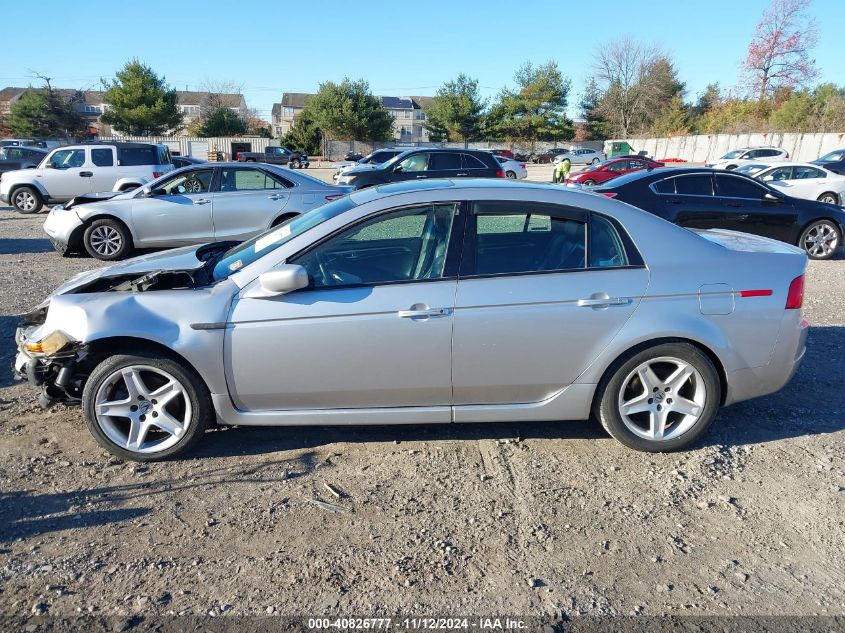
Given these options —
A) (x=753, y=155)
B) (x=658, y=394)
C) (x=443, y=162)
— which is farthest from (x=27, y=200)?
(x=753, y=155)

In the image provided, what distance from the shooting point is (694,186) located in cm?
1022

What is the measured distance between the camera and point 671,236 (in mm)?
3955

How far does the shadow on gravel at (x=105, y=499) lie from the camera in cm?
326

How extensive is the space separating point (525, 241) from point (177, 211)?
293 inches

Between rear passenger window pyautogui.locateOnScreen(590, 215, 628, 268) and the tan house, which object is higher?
the tan house

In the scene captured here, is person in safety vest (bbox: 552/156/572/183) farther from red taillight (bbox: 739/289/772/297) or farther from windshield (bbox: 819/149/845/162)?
red taillight (bbox: 739/289/772/297)

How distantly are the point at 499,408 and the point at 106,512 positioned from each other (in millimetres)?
2242

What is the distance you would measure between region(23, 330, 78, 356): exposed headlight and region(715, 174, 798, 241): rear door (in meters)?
9.55

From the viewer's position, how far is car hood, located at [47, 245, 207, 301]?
425cm

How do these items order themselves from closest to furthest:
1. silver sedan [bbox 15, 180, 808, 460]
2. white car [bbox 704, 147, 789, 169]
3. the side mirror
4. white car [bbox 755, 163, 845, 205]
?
1. the side mirror
2. silver sedan [bbox 15, 180, 808, 460]
3. white car [bbox 755, 163, 845, 205]
4. white car [bbox 704, 147, 789, 169]

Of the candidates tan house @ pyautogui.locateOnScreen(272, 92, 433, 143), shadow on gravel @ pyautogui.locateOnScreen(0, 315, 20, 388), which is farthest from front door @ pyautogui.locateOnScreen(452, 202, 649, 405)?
tan house @ pyautogui.locateOnScreen(272, 92, 433, 143)

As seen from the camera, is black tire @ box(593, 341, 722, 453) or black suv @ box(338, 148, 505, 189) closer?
black tire @ box(593, 341, 722, 453)

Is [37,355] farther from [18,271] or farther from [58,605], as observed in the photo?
[18,271]

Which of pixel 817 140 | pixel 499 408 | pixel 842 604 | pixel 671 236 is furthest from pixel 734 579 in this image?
pixel 817 140
